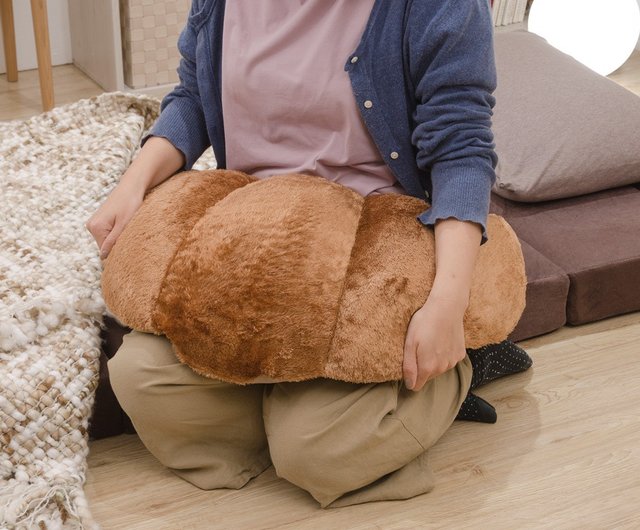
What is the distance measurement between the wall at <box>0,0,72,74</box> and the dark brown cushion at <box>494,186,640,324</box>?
1.67 meters

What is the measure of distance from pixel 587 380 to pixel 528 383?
0.10 meters

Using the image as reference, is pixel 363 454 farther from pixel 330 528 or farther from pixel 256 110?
pixel 256 110

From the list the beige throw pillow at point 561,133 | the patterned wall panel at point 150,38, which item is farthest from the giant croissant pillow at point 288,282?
the patterned wall panel at point 150,38

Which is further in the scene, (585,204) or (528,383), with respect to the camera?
(585,204)

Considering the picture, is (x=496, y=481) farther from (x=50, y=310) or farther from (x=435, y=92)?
(x=50, y=310)

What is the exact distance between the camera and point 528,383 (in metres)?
1.56

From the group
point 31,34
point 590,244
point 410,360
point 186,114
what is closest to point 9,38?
point 31,34

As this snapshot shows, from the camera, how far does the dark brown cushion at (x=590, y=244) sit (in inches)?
65.8

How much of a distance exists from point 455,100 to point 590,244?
0.59 meters

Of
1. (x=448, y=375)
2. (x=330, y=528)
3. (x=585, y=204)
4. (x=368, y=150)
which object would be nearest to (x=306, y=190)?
(x=368, y=150)

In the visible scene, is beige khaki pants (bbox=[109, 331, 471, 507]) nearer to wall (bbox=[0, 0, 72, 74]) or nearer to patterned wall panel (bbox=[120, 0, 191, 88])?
patterned wall panel (bbox=[120, 0, 191, 88])

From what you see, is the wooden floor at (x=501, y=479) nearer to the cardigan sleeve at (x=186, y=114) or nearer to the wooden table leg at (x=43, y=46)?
the cardigan sleeve at (x=186, y=114)

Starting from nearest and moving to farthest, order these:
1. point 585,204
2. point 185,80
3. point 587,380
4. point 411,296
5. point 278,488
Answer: point 411,296
point 278,488
point 185,80
point 587,380
point 585,204

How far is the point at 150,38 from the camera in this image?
8.82ft
